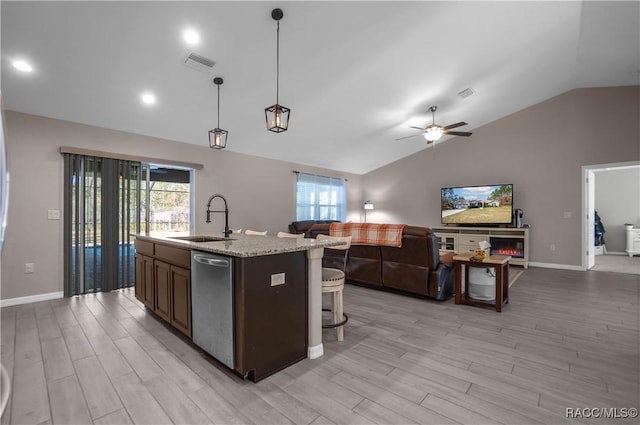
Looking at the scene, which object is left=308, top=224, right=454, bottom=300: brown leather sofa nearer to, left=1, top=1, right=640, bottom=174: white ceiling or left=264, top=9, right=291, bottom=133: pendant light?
left=264, top=9, right=291, bottom=133: pendant light

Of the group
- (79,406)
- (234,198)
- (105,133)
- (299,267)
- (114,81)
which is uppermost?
(114,81)

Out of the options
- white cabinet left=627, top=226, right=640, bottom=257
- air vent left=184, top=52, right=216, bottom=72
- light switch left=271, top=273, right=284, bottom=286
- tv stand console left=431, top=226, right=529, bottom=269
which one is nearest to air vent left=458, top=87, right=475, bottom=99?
tv stand console left=431, top=226, right=529, bottom=269

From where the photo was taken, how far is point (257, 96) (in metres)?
4.23

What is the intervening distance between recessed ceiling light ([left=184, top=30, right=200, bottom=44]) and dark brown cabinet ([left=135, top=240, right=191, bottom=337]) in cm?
206

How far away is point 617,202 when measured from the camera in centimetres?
748

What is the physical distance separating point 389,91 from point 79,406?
195 inches

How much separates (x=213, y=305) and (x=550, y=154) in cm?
672

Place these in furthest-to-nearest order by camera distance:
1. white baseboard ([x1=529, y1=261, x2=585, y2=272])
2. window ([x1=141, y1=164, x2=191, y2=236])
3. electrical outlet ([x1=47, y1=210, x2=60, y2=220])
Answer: white baseboard ([x1=529, y1=261, x2=585, y2=272]) < window ([x1=141, y1=164, x2=191, y2=236]) < electrical outlet ([x1=47, y1=210, x2=60, y2=220])

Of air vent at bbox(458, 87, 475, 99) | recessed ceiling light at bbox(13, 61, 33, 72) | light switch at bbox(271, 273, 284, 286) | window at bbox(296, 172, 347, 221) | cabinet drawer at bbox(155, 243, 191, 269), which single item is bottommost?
light switch at bbox(271, 273, 284, 286)

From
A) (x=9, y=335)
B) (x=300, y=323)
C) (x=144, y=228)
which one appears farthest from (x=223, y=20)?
(x=9, y=335)

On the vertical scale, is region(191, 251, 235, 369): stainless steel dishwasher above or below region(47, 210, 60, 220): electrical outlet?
below

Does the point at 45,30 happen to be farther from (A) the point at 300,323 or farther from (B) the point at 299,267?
(A) the point at 300,323

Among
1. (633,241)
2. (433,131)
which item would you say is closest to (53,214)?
(433,131)

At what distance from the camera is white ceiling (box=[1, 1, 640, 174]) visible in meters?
2.83
